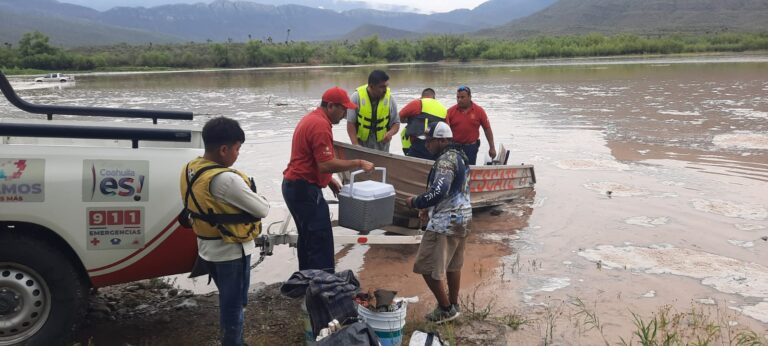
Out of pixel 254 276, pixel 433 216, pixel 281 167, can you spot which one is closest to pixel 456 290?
pixel 433 216

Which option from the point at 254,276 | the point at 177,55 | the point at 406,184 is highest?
the point at 177,55

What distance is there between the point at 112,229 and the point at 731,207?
7.93m

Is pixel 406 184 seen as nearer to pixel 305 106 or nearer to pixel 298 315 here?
pixel 298 315

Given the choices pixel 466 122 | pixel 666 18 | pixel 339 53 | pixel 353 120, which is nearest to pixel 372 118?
pixel 353 120

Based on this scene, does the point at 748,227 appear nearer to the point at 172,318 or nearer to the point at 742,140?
the point at 172,318

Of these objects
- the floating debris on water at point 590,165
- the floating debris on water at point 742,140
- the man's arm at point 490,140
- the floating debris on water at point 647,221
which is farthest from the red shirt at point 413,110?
the floating debris on water at point 742,140

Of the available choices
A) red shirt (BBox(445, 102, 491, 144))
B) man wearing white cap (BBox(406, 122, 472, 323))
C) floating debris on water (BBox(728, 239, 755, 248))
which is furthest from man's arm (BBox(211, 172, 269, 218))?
floating debris on water (BBox(728, 239, 755, 248))

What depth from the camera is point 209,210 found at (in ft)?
11.9

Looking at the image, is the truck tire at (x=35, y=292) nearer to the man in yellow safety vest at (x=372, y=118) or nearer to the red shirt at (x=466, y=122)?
the man in yellow safety vest at (x=372, y=118)

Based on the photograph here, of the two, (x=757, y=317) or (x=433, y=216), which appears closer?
(x=433, y=216)

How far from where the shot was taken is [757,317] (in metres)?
5.23

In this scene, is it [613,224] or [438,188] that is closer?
[438,188]

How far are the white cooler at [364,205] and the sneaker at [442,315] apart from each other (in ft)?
2.92

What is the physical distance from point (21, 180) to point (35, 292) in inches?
27.8
